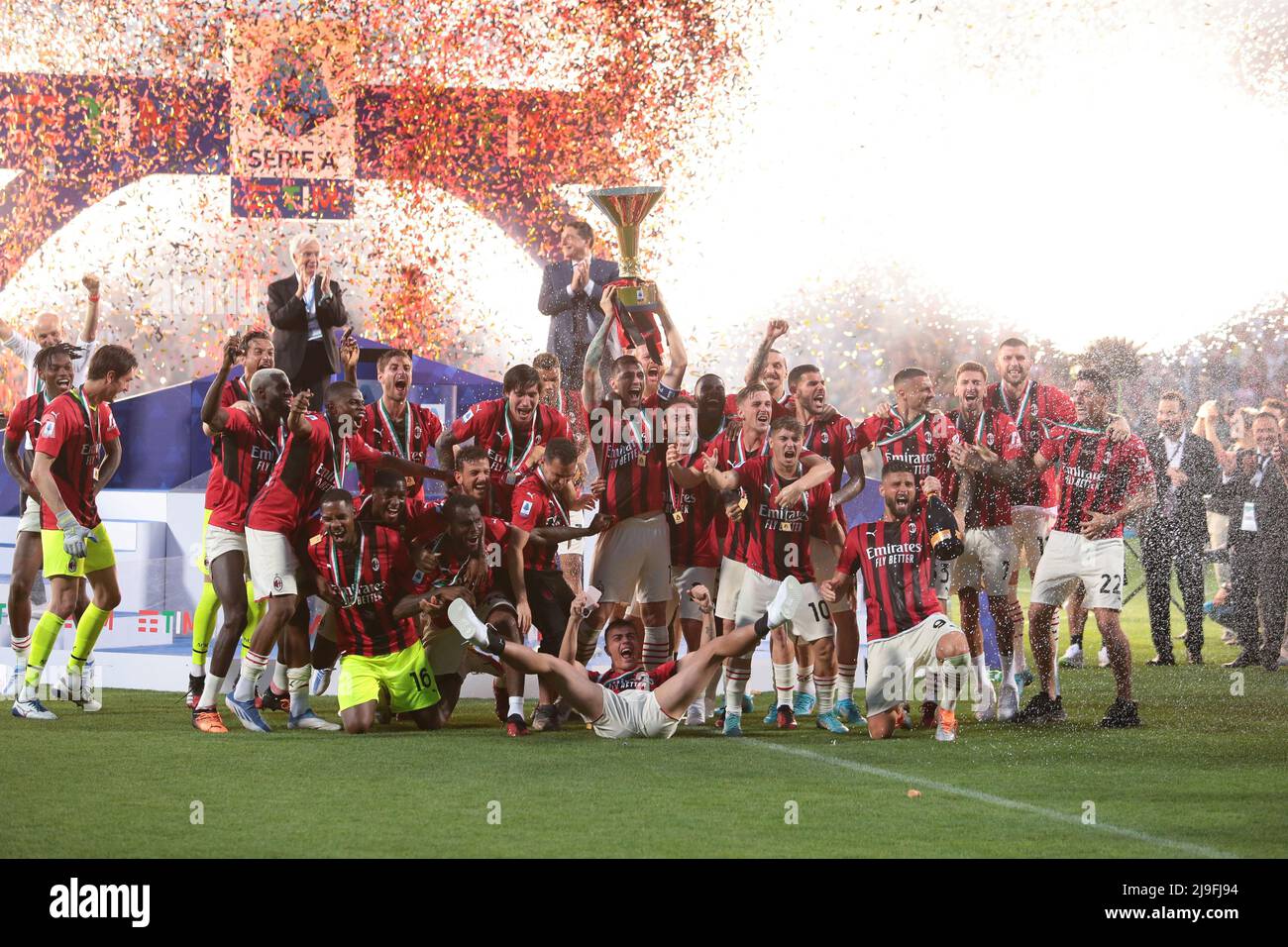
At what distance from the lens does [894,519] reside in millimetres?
6578

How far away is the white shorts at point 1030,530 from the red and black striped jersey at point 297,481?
3.11 m

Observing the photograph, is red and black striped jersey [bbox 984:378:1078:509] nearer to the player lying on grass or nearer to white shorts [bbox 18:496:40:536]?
the player lying on grass

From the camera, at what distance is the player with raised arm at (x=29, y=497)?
7012 millimetres

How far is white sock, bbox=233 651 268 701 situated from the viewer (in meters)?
6.58

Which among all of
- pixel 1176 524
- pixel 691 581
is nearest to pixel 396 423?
pixel 691 581

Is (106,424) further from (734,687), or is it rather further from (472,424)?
(734,687)

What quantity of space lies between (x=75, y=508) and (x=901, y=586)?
3.60 metres

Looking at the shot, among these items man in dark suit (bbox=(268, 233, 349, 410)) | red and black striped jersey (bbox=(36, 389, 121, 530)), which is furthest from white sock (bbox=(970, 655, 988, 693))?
red and black striped jersey (bbox=(36, 389, 121, 530))

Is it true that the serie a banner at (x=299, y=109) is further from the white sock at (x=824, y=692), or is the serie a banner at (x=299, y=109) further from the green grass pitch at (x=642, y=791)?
the white sock at (x=824, y=692)

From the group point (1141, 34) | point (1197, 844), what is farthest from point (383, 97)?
point (1197, 844)

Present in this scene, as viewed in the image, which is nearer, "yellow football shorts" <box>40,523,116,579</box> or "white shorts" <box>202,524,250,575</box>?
"white shorts" <box>202,524,250,575</box>

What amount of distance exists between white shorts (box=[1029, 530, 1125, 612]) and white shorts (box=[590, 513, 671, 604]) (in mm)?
1617

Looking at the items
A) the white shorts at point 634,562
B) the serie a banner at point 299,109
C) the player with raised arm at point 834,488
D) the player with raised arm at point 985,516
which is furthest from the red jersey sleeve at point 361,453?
the serie a banner at point 299,109
